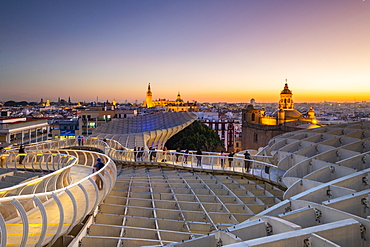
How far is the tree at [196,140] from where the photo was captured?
4644 cm

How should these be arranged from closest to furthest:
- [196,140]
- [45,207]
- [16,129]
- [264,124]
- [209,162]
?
[45,207]
[209,162]
[16,129]
[196,140]
[264,124]

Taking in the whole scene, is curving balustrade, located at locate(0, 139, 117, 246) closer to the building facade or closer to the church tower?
the building facade

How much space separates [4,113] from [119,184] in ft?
163

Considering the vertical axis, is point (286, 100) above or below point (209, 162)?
above

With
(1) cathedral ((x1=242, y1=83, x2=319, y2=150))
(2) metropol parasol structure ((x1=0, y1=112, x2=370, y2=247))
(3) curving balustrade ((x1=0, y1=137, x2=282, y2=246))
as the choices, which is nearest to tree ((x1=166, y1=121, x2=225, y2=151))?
(1) cathedral ((x1=242, y1=83, x2=319, y2=150))

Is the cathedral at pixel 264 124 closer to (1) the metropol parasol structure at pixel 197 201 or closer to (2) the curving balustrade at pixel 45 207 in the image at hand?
(1) the metropol parasol structure at pixel 197 201

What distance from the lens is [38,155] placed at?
14289 millimetres

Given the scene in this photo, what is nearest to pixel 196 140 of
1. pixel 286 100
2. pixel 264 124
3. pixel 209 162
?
pixel 264 124

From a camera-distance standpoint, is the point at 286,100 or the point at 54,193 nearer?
the point at 54,193

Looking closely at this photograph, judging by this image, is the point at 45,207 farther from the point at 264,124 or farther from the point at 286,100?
the point at 286,100

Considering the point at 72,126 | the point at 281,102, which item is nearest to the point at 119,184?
the point at 72,126

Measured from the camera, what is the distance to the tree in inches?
1828

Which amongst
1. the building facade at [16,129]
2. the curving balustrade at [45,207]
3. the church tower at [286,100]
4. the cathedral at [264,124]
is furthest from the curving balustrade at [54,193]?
the church tower at [286,100]

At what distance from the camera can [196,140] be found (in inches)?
1842
